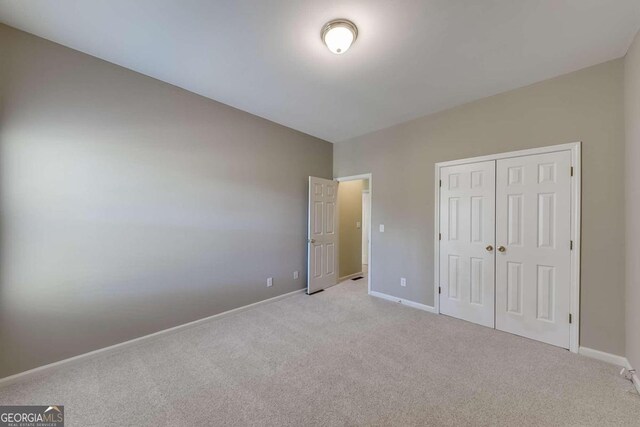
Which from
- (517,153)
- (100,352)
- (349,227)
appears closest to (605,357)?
(517,153)

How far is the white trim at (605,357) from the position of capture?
2.15 metres

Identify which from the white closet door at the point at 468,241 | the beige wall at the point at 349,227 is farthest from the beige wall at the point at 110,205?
the white closet door at the point at 468,241

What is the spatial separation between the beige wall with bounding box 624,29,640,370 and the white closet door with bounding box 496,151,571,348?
0.39 metres

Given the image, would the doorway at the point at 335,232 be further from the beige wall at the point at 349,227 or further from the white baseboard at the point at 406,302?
the white baseboard at the point at 406,302

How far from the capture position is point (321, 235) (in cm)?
441

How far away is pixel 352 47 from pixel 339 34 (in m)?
0.28

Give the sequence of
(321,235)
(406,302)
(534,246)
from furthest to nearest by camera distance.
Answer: (321,235)
(406,302)
(534,246)

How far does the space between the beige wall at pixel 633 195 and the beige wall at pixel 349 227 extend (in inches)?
145

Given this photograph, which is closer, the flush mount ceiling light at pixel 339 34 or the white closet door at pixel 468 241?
the flush mount ceiling light at pixel 339 34

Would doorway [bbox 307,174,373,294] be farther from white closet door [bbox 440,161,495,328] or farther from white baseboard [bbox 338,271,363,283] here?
white closet door [bbox 440,161,495,328]

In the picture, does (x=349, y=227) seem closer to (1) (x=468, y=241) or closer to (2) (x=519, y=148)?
(1) (x=468, y=241)

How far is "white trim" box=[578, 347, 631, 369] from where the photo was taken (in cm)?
215

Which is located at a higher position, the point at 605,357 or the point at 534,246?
the point at 534,246

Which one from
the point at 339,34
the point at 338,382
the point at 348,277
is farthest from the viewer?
the point at 348,277
